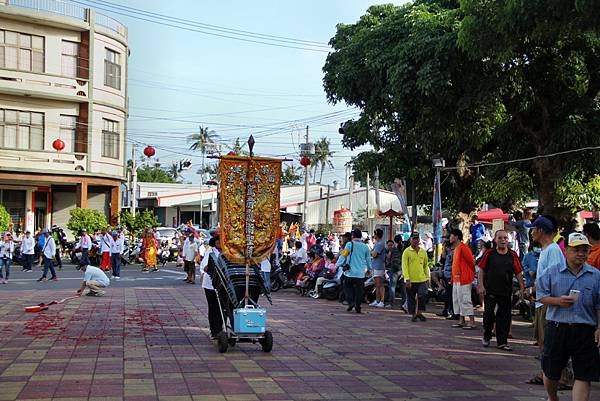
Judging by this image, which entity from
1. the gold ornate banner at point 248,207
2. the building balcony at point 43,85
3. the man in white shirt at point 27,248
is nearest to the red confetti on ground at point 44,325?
the gold ornate banner at point 248,207

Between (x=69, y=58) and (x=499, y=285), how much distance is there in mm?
31997

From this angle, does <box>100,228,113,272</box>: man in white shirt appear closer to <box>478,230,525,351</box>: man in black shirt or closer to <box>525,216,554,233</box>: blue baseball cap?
<box>478,230,525,351</box>: man in black shirt

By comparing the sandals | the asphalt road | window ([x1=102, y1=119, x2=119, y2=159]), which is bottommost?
the sandals

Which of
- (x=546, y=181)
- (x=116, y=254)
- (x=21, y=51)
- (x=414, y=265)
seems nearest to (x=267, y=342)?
(x=414, y=265)

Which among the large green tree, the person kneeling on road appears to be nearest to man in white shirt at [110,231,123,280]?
the person kneeling on road

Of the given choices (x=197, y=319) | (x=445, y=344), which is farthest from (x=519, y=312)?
(x=197, y=319)

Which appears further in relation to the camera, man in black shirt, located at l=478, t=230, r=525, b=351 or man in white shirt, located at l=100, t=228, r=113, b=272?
man in white shirt, located at l=100, t=228, r=113, b=272

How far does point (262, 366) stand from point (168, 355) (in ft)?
4.77

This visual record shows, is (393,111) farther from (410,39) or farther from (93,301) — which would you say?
(93,301)

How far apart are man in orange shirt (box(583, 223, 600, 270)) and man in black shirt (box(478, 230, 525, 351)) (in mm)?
2204

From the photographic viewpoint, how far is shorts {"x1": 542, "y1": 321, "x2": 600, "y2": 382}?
620 centimetres

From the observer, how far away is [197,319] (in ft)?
46.3

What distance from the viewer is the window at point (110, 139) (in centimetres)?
3937

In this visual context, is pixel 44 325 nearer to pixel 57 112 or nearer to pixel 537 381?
pixel 537 381
